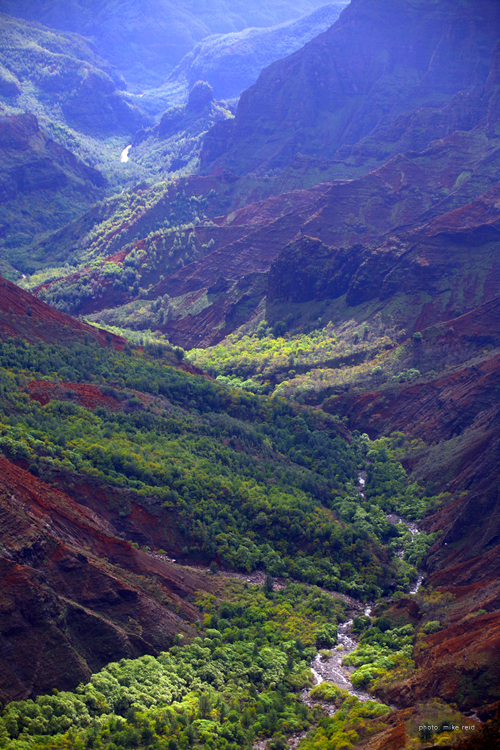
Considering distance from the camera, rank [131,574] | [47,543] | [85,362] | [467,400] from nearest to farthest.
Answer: [47,543]
[131,574]
[85,362]
[467,400]

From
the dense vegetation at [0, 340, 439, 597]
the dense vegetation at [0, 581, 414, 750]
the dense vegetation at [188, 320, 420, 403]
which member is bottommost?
the dense vegetation at [0, 581, 414, 750]

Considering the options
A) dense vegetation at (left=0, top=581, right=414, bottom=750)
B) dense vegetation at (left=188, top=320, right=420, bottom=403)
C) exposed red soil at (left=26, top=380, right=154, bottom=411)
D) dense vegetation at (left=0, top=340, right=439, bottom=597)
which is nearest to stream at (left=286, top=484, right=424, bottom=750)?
dense vegetation at (left=0, top=581, right=414, bottom=750)

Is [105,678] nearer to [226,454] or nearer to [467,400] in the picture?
[226,454]

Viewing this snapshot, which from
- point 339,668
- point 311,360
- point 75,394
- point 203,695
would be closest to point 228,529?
point 339,668

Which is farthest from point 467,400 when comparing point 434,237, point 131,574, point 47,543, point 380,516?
point 47,543

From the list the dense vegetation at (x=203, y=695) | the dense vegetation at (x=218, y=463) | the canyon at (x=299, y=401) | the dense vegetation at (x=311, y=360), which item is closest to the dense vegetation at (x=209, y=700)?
the dense vegetation at (x=203, y=695)

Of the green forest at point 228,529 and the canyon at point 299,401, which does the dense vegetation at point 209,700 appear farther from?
the canyon at point 299,401

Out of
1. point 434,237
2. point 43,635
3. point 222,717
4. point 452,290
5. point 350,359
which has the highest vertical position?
point 434,237

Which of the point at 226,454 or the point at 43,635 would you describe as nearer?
the point at 43,635

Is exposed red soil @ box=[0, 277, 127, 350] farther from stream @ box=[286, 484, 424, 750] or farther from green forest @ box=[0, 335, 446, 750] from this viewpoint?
stream @ box=[286, 484, 424, 750]
